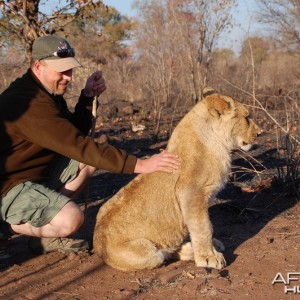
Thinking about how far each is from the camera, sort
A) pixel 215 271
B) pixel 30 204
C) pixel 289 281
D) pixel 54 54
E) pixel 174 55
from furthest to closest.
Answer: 1. pixel 174 55
2. pixel 54 54
3. pixel 30 204
4. pixel 215 271
5. pixel 289 281

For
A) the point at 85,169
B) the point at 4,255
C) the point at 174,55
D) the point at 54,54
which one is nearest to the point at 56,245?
the point at 4,255

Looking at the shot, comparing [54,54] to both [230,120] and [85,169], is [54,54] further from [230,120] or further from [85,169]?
[230,120]

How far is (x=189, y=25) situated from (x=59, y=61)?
984cm

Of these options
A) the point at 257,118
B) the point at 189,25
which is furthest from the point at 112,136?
the point at 189,25

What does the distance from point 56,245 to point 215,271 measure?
1.58m

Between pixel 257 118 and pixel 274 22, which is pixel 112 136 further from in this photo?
pixel 274 22

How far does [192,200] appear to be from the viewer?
424 cm

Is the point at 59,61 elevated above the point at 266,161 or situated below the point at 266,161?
above

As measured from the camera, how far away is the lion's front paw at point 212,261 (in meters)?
4.18

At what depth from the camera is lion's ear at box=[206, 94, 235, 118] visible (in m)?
4.45

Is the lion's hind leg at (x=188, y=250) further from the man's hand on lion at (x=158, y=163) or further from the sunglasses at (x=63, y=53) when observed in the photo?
the sunglasses at (x=63, y=53)

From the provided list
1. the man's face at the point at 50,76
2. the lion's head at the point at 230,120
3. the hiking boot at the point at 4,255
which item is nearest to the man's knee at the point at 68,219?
the hiking boot at the point at 4,255

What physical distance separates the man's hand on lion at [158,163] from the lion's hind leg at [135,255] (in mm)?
582

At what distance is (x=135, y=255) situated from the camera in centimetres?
417
